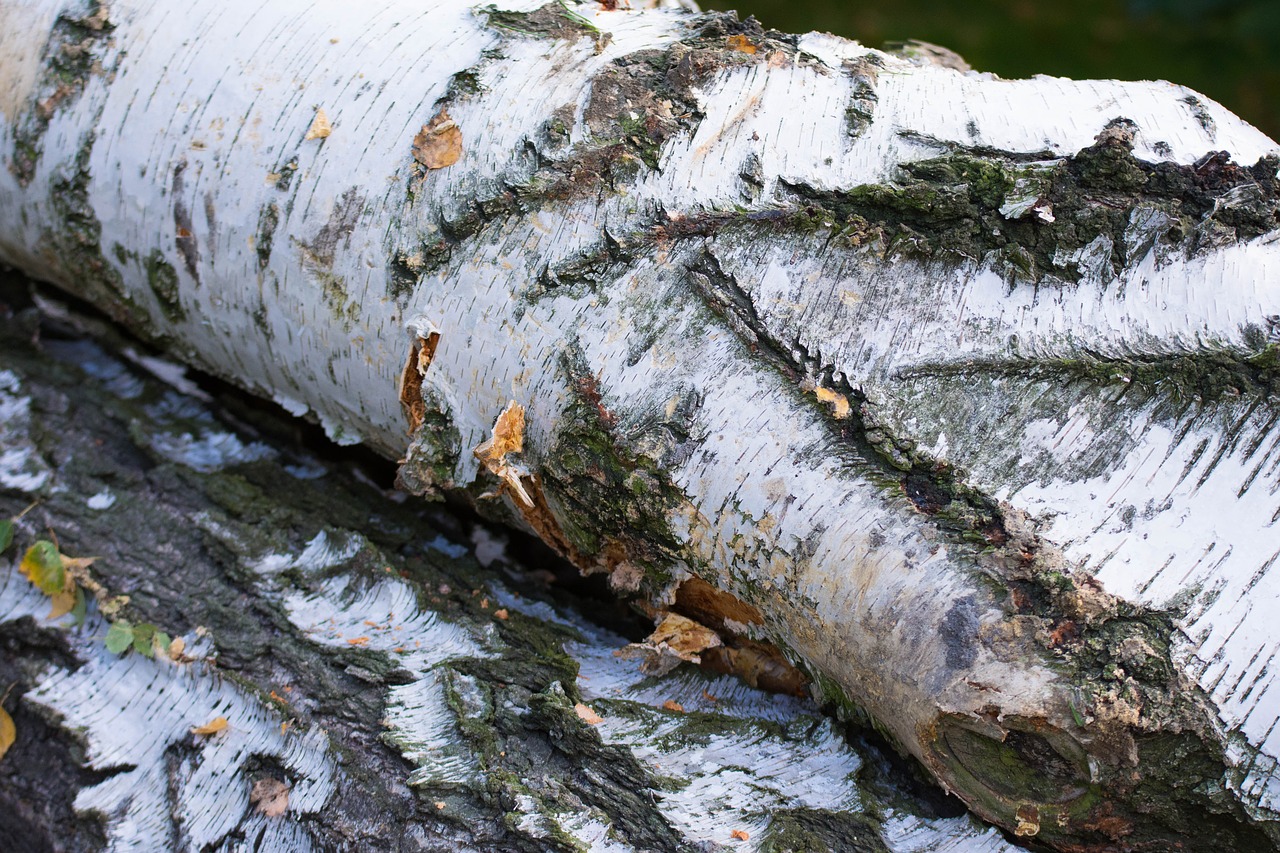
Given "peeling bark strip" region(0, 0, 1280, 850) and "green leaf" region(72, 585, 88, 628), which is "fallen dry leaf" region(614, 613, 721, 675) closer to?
"peeling bark strip" region(0, 0, 1280, 850)

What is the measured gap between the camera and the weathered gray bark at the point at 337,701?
3.98 ft

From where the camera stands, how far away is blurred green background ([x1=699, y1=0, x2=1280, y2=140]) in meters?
3.69

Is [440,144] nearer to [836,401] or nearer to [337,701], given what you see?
[836,401]

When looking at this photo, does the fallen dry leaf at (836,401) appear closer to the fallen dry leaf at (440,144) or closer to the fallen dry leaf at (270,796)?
the fallen dry leaf at (440,144)

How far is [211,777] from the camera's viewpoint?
133cm

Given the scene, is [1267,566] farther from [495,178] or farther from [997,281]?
[495,178]

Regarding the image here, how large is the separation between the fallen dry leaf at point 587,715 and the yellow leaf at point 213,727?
0.52 m

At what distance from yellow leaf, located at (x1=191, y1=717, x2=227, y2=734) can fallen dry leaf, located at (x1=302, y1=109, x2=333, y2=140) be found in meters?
0.87

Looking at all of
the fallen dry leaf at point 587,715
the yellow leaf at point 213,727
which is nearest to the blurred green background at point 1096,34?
the fallen dry leaf at point 587,715

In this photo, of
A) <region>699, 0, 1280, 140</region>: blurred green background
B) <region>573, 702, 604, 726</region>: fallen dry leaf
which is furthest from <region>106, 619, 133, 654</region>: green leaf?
<region>699, 0, 1280, 140</region>: blurred green background

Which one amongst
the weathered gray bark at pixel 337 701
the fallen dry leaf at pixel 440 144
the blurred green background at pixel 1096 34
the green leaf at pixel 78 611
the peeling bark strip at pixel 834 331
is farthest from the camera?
the blurred green background at pixel 1096 34

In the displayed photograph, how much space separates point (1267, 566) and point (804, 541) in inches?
20.4

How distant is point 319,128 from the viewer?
4.59 ft

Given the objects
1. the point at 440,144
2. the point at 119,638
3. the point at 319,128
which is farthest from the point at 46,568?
the point at 440,144
